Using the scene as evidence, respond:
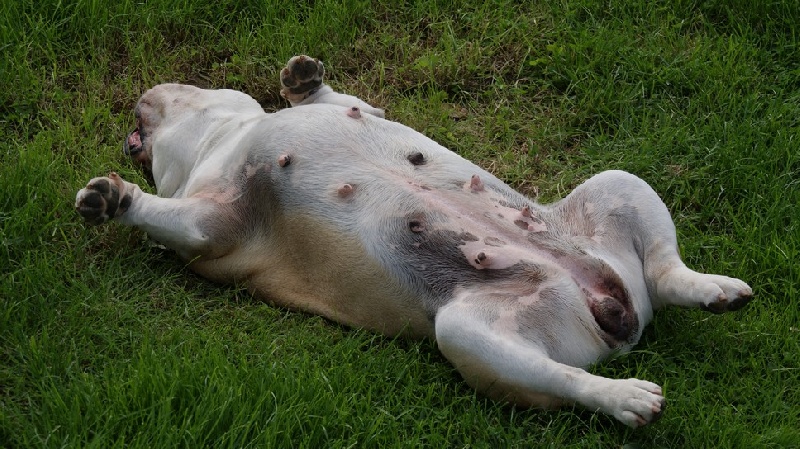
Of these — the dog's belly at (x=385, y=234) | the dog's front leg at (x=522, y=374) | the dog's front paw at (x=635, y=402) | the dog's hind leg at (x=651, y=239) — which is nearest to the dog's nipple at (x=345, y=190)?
the dog's belly at (x=385, y=234)

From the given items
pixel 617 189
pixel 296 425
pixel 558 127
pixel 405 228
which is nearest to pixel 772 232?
pixel 617 189

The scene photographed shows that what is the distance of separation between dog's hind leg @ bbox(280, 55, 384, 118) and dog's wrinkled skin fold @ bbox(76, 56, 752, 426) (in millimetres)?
252

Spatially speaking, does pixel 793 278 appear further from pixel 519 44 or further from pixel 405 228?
pixel 519 44

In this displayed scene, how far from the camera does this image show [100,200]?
15.2 ft

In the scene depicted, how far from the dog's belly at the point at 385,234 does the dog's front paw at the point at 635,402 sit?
1.38 ft

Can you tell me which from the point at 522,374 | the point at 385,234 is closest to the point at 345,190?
the point at 385,234

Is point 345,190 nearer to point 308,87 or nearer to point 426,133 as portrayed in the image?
point 308,87

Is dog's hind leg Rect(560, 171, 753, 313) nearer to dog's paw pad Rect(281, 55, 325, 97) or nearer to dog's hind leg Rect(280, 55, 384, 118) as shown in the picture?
dog's hind leg Rect(280, 55, 384, 118)

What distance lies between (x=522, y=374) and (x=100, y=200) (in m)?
1.89

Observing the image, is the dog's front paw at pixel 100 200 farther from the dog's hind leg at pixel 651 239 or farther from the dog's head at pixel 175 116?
the dog's hind leg at pixel 651 239

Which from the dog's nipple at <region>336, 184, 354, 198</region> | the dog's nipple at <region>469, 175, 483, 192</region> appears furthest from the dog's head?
the dog's nipple at <region>469, 175, 483, 192</region>

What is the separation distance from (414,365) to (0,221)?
183 centimetres

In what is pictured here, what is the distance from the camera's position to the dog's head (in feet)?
17.1

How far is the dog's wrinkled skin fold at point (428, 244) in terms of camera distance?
4039 mm
